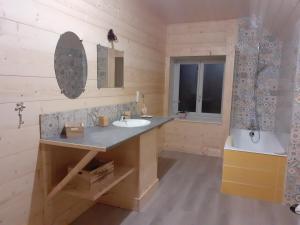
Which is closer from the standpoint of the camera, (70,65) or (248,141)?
(70,65)

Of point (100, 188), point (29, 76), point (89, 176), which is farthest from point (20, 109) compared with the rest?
point (100, 188)

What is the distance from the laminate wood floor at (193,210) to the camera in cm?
218

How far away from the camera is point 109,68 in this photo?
99.9 inches

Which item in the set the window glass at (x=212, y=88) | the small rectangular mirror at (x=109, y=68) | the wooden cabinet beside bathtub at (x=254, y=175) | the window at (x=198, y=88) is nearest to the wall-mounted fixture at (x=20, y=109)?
the small rectangular mirror at (x=109, y=68)

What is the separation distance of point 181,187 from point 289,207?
46.4 inches

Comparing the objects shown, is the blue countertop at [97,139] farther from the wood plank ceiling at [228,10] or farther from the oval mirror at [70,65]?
the wood plank ceiling at [228,10]

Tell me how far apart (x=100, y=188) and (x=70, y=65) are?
1066 millimetres

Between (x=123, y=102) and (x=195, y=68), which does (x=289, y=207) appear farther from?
(x=195, y=68)

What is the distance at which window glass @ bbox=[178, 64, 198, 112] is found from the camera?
4.45 m

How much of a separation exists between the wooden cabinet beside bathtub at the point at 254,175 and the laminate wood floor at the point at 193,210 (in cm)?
13

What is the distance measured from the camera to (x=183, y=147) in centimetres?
431

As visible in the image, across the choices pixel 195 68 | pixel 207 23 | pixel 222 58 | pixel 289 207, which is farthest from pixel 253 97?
pixel 289 207

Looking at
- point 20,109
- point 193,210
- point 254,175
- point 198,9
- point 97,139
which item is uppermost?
point 198,9

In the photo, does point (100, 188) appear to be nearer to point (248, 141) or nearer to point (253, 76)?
point (248, 141)
